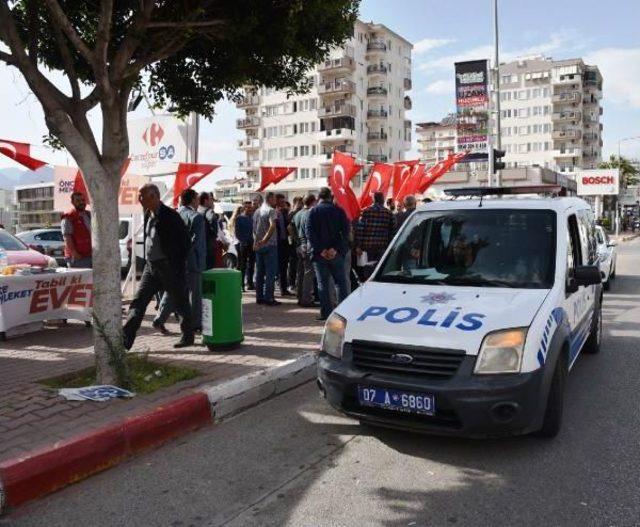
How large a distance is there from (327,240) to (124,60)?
4.13 m

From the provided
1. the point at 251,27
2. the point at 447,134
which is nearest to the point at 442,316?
the point at 251,27

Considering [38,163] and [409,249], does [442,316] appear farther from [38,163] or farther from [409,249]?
[38,163]

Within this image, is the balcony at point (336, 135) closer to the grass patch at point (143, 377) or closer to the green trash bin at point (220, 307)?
the green trash bin at point (220, 307)

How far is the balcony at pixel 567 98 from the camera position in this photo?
3907 inches

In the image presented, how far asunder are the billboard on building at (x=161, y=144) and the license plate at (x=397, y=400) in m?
8.72

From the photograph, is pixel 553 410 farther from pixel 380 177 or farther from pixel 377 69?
pixel 377 69

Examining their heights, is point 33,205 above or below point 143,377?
above

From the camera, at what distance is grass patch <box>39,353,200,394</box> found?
5727 mm

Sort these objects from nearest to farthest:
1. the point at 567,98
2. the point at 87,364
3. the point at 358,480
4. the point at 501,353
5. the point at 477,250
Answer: the point at 358,480, the point at 501,353, the point at 477,250, the point at 87,364, the point at 567,98

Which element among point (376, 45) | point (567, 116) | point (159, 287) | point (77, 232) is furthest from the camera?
point (567, 116)

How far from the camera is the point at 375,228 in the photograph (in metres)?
10.4

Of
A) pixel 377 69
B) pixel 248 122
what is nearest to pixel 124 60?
pixel 377 69

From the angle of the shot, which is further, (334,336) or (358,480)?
(334,336)

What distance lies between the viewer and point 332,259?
8.95 metres
